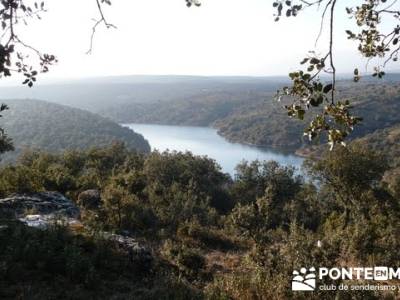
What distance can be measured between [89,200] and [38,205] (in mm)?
3600

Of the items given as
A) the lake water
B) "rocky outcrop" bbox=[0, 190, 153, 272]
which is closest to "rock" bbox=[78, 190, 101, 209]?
"rocky outcrop" bbox=[0, 190, 153, 272]

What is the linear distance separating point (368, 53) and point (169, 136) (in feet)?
579

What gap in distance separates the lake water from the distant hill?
39.4 ft

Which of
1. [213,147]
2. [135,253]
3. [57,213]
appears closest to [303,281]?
[135,253]

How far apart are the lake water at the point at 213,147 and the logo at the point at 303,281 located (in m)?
97.1

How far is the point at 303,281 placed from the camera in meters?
6.91

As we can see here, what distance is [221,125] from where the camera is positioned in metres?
199

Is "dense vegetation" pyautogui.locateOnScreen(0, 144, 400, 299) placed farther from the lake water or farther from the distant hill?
the distant hill

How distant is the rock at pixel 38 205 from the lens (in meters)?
11.9

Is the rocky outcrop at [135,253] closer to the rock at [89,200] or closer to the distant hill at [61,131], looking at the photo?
the rock at [89,200]

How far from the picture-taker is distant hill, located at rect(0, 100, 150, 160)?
12038 cm

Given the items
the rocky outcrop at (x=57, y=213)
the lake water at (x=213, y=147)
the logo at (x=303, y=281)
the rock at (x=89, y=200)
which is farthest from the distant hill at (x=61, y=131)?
the logo at (x=303, y=281)

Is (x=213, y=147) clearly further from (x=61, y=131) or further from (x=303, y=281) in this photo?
(x=303, y=281)

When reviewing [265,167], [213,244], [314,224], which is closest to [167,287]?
[213,244]
